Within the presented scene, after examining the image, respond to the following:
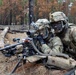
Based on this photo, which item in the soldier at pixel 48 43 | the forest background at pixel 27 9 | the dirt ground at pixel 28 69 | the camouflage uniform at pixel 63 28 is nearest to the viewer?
the dirt ground at pixel 28 69

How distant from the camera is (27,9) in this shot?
49188mm

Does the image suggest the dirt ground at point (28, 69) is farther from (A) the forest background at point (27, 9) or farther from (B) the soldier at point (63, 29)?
(A) the forest background at point (27, 9)

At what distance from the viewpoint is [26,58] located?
6.64 meters

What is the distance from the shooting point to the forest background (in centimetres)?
4744

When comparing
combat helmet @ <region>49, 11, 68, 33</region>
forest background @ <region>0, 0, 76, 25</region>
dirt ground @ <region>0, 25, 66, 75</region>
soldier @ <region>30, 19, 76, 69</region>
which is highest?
combat helmet @ <region>49, 11, 68, 33</region>

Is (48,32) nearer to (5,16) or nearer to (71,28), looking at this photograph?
(71,28)

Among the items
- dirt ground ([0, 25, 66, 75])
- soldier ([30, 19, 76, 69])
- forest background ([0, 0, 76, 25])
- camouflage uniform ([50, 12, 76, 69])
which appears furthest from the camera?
forest background ([0, 0, 76, 25])

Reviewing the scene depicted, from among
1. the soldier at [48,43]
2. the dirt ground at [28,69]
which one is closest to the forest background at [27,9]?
the dirt ground at [28,69]

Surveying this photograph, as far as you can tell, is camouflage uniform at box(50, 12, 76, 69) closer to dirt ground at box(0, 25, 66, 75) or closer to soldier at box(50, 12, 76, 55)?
soldier at box(50, 12, 76, 55)

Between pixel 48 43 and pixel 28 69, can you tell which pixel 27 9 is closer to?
pixel 48 43

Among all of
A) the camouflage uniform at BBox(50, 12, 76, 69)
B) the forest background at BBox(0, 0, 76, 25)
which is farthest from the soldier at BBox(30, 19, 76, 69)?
the forest background at BBox(0, 0, 76, 25)

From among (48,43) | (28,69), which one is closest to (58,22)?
(48,43)

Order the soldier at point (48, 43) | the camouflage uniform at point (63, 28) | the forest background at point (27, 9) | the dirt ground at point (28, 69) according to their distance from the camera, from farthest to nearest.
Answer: the forest background at point (27, 9) → the camouflage uniform at point (63, 28) → the soldier at point (48, 43) → the dirt ground at point (28, 69)

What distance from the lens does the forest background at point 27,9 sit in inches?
1868
